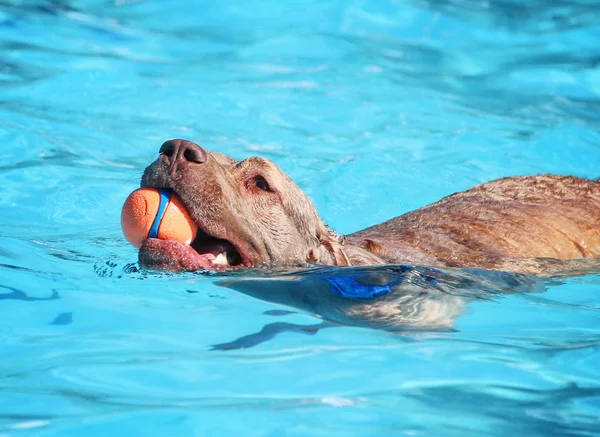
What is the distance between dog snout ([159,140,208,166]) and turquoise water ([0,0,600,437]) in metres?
0.73

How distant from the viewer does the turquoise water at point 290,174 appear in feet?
13.7

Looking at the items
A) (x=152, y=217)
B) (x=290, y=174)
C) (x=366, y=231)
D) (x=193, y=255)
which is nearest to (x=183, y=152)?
(x=152, y=217)

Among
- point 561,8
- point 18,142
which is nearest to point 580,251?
point 18,142

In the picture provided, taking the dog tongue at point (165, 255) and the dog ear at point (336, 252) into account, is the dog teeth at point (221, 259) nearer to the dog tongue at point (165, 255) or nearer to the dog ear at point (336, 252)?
the dog tongue at point (165, 255)

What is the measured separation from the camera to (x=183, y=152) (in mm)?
5754

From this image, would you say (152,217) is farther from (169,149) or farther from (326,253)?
(326,253)

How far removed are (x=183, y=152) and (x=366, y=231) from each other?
2.85 meters

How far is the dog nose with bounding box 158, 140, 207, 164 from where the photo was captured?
5.74 metres

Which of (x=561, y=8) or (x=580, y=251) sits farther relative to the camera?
(x=561, y=8)

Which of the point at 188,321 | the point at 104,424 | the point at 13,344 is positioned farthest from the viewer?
→ the point at 188,321

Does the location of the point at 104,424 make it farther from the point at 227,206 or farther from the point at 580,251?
the point at 580,251

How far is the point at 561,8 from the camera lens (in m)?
16.6

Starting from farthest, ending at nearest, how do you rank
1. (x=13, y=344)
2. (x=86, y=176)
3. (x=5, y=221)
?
(x=86, y=176) → (x=5, y=221) → (x=13, y=344)

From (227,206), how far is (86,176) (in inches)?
192
